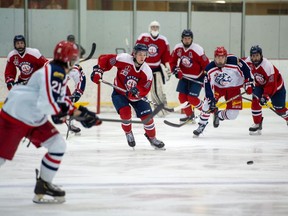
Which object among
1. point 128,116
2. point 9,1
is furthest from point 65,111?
point 9,1

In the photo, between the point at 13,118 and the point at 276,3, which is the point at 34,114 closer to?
the point at 13,118

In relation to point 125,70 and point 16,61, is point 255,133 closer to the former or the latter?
point 125,70

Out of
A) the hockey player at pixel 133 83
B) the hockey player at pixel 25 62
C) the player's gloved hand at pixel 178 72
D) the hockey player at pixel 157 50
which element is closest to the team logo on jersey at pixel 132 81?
the hockey player at pixel 133 83

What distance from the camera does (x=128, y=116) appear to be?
7066 millimetres

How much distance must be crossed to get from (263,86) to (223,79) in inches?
23.6

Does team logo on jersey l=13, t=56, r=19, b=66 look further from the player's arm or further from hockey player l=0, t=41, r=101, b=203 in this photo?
hockey player l=0, t=41, r=101, b=203

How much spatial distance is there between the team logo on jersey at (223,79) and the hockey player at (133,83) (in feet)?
4.43

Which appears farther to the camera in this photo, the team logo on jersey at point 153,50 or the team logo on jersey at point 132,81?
the team logo on jersey at point 153,50

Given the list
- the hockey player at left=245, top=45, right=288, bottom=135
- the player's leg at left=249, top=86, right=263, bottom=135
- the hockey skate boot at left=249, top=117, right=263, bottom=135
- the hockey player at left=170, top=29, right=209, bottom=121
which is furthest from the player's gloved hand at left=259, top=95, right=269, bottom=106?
the hockey player at left=170, top=29, right=209, bottom=121

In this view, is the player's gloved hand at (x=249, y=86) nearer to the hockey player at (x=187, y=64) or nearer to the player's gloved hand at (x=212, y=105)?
the player's gloved hand at (x=212, y=105)

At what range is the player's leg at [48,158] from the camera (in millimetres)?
4426

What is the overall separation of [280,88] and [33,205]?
4.73 meters

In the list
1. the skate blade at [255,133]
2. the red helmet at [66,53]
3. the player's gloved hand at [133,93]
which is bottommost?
the skate blade at [255,133]

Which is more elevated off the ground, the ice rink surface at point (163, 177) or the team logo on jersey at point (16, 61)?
the team logo on jersey at point (16, 61)
